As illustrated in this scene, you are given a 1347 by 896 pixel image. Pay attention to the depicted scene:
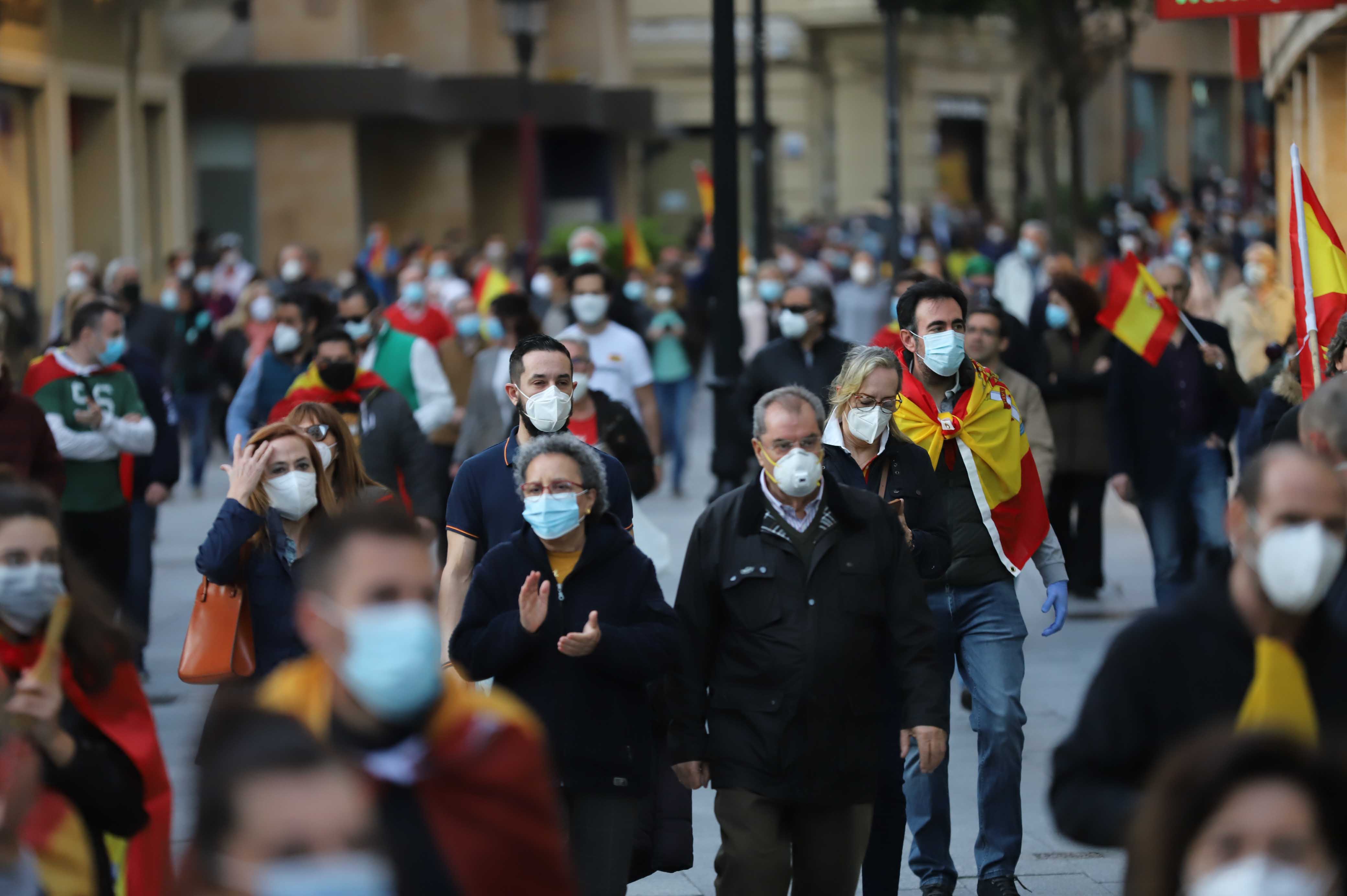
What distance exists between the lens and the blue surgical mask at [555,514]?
501 cm

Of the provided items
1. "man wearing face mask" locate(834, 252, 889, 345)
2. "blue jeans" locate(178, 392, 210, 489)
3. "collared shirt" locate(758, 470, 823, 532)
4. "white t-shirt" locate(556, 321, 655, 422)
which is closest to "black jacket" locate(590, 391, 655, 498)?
"white t-shirt" locate(556, 321, 655, 422)

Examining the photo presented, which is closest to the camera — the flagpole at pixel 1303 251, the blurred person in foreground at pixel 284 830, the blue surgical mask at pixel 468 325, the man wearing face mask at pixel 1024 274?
the blurred person in foreground at pixel 284 830

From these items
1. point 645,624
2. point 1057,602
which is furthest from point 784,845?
point 1057,602

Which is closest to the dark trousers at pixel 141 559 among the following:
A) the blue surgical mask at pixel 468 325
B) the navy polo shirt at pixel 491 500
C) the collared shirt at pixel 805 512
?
the blue surgical mask at pixel 468 325

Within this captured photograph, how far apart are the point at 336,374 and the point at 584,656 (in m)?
3.84

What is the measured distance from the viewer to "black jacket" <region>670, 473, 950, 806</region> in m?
5.07

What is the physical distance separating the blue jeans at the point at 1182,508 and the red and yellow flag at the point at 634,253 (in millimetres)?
14059

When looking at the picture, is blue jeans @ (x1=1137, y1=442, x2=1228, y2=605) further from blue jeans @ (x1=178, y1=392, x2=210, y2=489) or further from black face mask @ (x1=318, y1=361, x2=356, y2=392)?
blue jeans @ (x1=178, y1=392, x2=210, y2=489)

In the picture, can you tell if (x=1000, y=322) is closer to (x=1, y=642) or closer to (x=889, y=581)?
(x=889, y=581)

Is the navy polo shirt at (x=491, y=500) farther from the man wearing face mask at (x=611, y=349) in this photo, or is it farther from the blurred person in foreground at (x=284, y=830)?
the man wearing face mask at (x=611, y=349)

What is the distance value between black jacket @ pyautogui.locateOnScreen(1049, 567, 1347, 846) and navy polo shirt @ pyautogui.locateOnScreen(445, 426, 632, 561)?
2673mm

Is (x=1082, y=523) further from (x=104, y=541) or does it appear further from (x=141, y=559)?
→ (x=104, y=541)

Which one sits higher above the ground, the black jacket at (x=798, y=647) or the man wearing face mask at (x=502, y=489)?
the man wearing face mask at (x=502, y=489)

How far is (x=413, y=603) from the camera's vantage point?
3133mm
